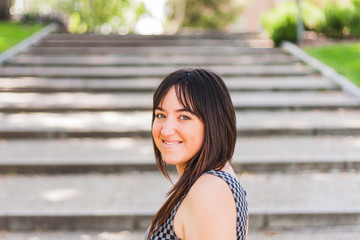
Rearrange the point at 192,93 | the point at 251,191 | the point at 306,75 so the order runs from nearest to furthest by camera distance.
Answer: the point at 192,93
the point at 251,191
the point at 306,75

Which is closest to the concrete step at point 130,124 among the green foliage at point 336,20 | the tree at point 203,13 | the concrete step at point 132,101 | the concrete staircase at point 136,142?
the concrete staircase at point 136,142

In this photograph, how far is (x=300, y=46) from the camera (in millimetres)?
10422

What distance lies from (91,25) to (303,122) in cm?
1514

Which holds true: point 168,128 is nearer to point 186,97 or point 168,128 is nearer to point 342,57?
point 186,97

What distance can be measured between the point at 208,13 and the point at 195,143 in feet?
72.7

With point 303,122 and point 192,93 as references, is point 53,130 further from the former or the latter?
point 192,93

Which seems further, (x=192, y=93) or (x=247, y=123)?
(x=247, y=123)

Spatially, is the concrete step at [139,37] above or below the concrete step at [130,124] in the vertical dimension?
above

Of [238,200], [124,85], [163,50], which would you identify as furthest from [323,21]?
[238,200]

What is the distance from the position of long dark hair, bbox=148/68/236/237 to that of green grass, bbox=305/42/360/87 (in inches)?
268

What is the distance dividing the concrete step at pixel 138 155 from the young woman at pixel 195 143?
3356mm

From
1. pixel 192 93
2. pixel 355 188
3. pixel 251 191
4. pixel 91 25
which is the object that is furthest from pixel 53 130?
pixel 91 25

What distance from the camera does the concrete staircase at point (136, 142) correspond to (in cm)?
408

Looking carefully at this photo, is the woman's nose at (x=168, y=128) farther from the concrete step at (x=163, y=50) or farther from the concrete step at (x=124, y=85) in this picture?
the concrete step at (x=163, y=50)
